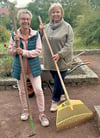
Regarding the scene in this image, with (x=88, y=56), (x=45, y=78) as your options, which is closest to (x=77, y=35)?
(x=88, y=56)

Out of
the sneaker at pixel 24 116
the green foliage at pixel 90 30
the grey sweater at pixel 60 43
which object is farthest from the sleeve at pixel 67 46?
the green foliage at pixel 90 30

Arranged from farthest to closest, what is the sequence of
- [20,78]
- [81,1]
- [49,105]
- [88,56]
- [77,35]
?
[81,1]
[77,35]
[88,56]
[49,105]
[20,78]

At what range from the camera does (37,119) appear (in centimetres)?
362

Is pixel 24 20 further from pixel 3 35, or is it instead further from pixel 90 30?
pixel 3 35

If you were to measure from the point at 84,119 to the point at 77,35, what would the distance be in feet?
31.2

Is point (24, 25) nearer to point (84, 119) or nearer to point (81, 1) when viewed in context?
point (84, 119)

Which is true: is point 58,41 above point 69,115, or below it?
above

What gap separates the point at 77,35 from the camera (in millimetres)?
12492

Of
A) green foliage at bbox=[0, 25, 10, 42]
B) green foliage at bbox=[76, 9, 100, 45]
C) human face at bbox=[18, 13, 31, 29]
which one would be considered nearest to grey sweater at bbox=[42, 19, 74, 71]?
human face at bbox=[18, 13, 31, 29]

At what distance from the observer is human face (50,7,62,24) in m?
3.37

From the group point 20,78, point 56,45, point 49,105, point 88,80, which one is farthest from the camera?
point 88,80

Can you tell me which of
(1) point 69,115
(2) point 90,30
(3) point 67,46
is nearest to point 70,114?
(1) point 69,115

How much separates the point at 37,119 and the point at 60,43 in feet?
4.04

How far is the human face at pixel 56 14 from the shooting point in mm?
3368
